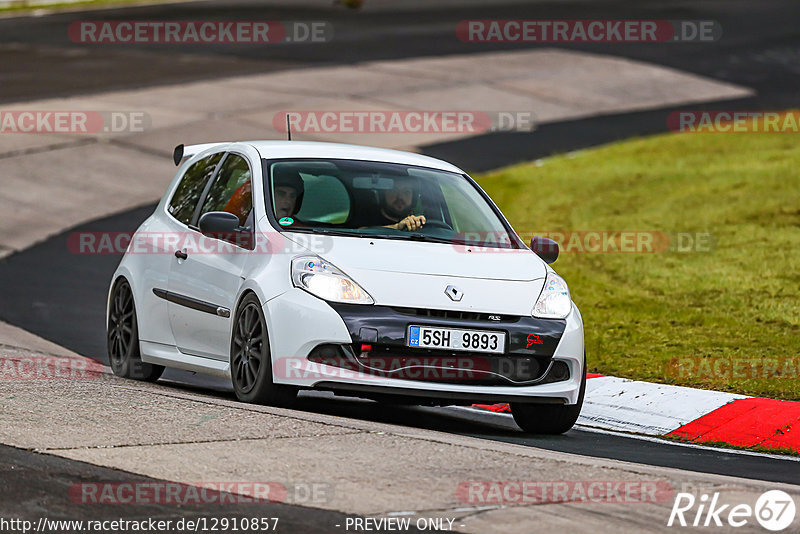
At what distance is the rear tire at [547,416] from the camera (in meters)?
8.58

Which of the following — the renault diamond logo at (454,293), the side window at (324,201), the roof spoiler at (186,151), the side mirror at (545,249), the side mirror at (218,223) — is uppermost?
the roof spoiler at (186,151)

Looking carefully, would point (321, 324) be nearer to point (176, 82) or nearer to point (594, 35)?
point (176, 82)

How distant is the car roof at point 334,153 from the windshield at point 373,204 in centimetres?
7

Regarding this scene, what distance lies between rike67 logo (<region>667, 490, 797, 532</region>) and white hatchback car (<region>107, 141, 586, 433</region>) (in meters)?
2.13

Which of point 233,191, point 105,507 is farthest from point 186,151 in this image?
point 105,507

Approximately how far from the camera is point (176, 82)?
27.3 m

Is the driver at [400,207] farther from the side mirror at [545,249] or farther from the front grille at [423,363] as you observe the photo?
the front grille at [423,363]

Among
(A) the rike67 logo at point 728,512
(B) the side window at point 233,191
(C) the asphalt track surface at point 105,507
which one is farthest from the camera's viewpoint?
(B) the side window at point 233,191

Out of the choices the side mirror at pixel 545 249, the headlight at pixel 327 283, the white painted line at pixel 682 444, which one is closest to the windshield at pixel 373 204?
the side mirror at pixel 545 249

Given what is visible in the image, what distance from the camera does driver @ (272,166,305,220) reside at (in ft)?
29.0

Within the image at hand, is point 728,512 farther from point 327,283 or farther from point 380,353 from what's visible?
point 327,283

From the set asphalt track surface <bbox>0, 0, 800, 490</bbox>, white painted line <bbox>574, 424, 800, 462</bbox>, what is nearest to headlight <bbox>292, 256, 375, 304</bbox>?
asphalt track surface <bbox>0, 0, 800, 490</bbox>

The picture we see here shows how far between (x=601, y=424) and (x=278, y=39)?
25.7 m

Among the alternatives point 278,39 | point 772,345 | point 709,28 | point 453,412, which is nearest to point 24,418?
point 453,412
